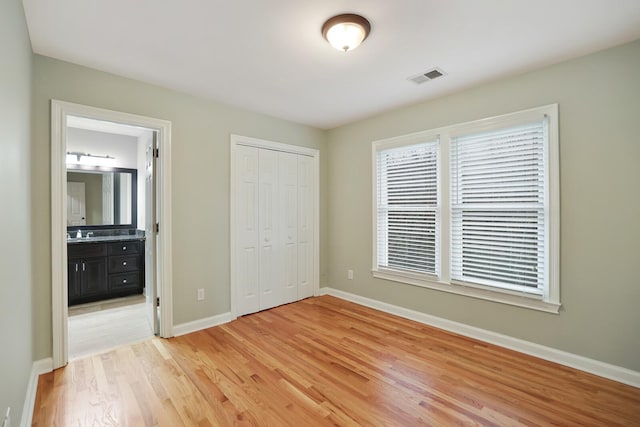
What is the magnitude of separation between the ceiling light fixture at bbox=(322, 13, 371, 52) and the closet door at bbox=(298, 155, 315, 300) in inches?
88.3

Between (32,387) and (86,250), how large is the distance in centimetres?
257

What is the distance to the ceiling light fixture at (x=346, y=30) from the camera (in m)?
1.91

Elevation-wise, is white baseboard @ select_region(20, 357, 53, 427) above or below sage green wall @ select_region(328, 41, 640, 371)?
below

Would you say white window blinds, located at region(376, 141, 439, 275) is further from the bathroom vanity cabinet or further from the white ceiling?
the bathroom vanity cabinet

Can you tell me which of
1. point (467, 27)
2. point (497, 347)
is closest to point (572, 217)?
point (497, 347)

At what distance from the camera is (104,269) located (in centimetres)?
432

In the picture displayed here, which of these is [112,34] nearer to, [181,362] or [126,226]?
[181,362]

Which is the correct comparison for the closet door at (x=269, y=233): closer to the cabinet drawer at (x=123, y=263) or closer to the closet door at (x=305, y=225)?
the closet door at (x=305, y=225)

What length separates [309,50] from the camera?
2.32 metres

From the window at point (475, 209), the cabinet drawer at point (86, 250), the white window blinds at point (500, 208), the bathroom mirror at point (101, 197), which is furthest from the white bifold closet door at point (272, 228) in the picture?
the bathroom mirror at point (101, 197)

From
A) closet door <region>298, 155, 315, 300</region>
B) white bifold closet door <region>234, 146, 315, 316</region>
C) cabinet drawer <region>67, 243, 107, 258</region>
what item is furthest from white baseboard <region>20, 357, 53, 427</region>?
closet door <region>298, 155, 315, 300</region>

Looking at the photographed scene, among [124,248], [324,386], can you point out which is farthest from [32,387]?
[124,248]

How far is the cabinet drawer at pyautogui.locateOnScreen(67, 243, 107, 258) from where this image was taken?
13.3 ft

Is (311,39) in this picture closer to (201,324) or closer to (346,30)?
(346,30)
